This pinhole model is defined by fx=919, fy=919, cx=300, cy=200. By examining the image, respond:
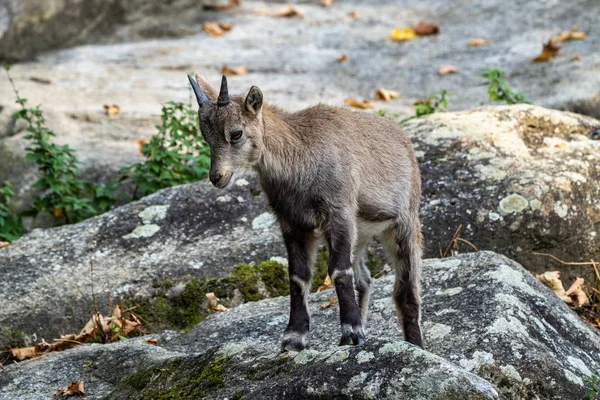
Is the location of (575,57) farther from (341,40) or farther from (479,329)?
(479,329)

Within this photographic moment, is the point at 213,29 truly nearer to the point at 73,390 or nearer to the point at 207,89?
the point at 207,89

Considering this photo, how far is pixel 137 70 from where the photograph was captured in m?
12.6

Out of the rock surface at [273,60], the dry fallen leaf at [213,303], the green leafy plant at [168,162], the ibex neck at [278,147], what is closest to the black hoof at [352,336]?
the ibex neck at [278,147]

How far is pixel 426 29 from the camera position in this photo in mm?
13195

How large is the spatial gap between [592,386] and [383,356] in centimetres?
144

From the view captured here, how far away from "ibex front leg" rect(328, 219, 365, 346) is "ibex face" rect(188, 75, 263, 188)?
26.1 inches

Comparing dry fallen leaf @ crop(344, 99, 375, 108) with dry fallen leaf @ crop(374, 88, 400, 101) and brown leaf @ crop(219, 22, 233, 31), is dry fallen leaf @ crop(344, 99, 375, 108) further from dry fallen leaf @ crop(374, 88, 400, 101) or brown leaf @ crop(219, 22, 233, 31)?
brown leaf @ crop(219, 22, 233, 31)

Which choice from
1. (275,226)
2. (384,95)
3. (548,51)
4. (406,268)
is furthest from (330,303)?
(548,51)

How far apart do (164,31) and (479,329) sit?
31.9 feet

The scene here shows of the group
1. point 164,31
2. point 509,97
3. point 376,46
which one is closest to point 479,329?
point 509,97

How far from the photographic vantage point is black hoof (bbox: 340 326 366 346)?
5.13m

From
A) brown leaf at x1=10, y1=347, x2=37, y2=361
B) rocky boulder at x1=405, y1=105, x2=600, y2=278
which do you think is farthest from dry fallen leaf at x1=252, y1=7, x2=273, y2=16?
brown leaf at x1=10, y1=347, x2=37, y2=361

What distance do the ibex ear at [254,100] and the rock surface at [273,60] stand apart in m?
4.48

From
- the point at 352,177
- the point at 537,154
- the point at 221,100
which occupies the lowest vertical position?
the point at 537,154
